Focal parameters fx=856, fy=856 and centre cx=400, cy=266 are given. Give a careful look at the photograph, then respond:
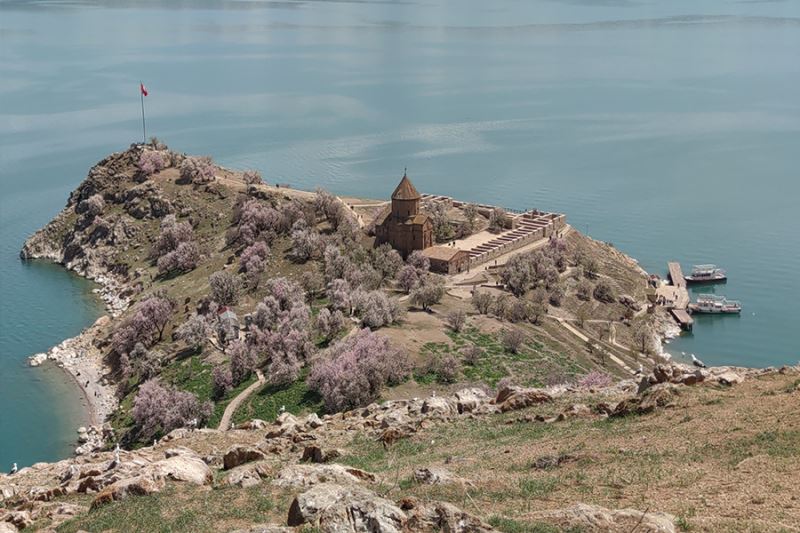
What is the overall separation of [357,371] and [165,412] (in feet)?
38.1

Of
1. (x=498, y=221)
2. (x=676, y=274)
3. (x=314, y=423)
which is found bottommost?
(x=676, y=274)

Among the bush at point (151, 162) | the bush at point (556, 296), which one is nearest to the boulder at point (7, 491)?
the bush at point (556, 296)

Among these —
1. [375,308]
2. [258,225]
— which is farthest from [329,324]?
[258,225]

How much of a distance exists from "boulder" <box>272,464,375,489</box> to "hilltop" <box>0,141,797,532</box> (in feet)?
0.83

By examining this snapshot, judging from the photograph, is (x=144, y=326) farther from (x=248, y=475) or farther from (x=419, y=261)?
(x=248, y=475)

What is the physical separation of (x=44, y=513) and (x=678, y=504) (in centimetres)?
1514

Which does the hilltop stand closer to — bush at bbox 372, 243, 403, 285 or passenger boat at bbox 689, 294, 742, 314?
bush at bbox 372, 243, 403, 285

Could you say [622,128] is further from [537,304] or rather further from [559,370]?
[559,370]

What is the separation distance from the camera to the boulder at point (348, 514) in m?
15.7

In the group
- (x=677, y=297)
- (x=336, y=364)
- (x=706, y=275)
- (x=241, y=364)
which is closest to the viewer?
(x=336, y=364)

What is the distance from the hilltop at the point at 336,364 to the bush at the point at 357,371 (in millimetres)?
128

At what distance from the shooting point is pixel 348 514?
52.5ft

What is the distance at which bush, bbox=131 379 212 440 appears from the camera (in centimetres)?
4797

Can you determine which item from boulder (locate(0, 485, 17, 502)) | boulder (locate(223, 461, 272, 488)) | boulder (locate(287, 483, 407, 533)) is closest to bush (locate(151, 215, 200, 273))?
boulder (locate(0, 485, 17, 502))
